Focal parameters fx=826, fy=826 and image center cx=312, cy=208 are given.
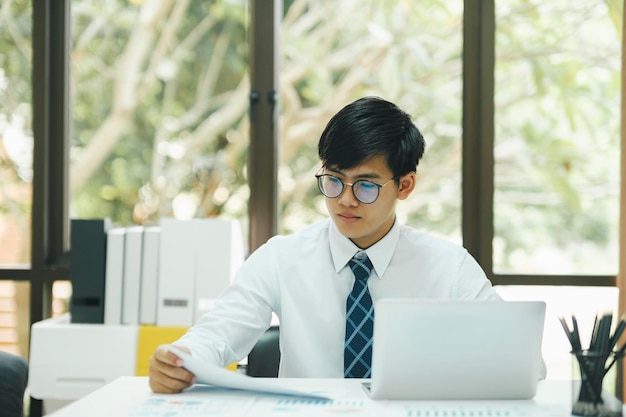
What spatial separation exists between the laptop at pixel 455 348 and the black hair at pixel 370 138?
1.96 feet

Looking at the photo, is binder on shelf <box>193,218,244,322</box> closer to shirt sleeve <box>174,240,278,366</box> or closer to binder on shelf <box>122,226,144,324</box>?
binder on shelf <box>122,226,144,324</box>

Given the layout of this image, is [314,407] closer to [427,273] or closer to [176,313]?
[427,273]

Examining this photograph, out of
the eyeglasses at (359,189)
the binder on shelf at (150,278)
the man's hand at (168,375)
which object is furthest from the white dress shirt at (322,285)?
the binder on shelf at (150,278)

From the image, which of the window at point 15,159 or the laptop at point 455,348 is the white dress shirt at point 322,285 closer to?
the laptop at point 455,348

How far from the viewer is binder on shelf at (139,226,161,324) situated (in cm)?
299

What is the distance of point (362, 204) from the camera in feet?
6.42

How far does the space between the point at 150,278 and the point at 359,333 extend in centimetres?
125

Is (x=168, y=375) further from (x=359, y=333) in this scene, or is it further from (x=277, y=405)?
(x=359, y=333)

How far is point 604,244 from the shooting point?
3.32m

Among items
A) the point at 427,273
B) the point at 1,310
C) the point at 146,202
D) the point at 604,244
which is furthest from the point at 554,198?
the point at 1,310

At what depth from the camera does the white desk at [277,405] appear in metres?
1.44

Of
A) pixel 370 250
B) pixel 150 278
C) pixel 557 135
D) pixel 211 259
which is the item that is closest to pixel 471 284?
pixel 370 250

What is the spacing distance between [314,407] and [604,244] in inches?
86.2

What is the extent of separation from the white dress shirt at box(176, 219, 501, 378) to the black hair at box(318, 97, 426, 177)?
8.2 inches
